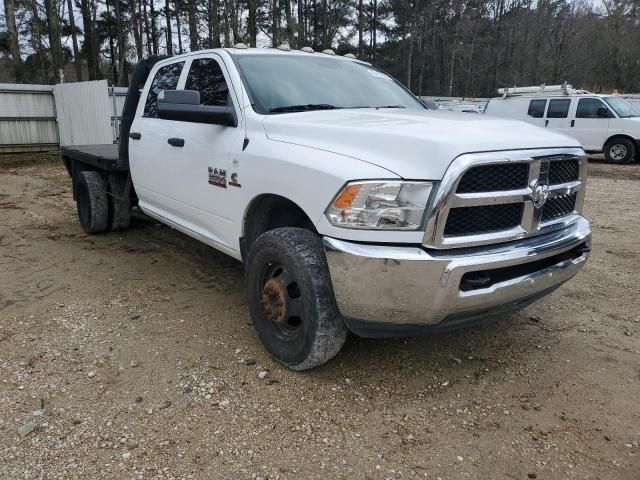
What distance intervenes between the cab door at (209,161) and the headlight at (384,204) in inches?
42.2

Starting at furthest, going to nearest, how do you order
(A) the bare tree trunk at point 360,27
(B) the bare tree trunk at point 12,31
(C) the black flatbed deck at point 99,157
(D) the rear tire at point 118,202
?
(A) the bare tree trunk at point 360,27, (B) the bare tree trunk at point 12,31, (D) the rear tire at point 118,202, (C) the black flatbed deck at point 99,157

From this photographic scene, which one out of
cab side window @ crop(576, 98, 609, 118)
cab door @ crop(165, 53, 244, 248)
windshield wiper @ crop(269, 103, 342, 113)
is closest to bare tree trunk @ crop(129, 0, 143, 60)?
cab side window @ crop(576, 98, 609, 118)

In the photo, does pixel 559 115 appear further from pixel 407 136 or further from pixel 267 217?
pixel 407 136

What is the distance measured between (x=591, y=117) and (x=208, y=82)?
1406 cm

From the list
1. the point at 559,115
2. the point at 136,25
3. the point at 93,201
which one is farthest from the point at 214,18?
the point at 93,201

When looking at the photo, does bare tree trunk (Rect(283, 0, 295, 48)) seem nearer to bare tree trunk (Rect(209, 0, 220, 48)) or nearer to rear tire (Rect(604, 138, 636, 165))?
bare tree trunk (Rect(209, 0, 220, 48))

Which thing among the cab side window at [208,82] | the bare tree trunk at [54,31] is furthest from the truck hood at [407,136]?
the bare tree trunk at [54,31]

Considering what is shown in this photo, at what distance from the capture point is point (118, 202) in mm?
6117

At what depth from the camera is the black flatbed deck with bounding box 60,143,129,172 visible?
213 inches

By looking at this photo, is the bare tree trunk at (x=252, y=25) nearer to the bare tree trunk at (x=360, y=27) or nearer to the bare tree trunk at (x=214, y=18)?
the bare tree trunk at (x=214, y=18)

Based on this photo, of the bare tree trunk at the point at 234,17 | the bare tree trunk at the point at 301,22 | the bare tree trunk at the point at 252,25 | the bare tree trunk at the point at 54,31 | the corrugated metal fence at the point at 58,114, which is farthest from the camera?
the bare tree trunk at the point at 301,22

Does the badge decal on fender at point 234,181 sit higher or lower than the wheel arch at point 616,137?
higher

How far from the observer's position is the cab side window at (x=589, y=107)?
48.8ft

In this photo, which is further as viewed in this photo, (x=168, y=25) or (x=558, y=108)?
(x=168, y=25)
